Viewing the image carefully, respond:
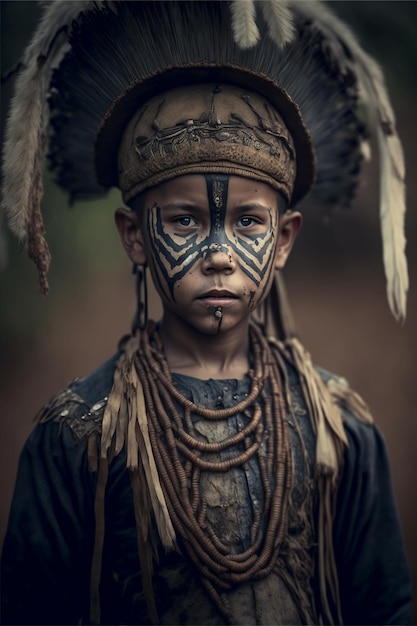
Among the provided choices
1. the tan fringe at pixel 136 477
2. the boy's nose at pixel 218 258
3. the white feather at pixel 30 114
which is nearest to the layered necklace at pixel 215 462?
the tan fringe at pixel 136 477

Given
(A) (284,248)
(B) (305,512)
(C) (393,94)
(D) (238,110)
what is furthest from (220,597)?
(C) (393,94)

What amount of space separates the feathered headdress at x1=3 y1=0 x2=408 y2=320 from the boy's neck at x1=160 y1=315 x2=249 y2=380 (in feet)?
1.55

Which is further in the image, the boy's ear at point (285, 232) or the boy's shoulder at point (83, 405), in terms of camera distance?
the boy's ear at point (285, 232)

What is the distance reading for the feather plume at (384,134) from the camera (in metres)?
2.66

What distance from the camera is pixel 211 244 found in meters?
2.35

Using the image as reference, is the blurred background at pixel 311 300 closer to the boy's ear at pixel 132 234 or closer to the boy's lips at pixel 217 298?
the boy's ear at pixel 132 234

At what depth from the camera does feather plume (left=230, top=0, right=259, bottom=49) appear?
7.45ft

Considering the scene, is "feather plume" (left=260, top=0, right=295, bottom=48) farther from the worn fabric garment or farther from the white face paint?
the worn fabric garment

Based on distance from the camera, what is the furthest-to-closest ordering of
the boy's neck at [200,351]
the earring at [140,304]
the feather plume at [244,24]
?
1. the earring at [140,304]
2. the boy's neck at [200,351]
3. the feather plume at [244,24]

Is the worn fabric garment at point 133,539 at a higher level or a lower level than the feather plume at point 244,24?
lower

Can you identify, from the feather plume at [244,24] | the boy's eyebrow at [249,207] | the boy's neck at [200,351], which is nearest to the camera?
the feather plume at [244,24]

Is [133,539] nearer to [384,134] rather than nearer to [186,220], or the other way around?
[186,220]

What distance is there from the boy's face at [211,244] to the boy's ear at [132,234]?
0.10 metres

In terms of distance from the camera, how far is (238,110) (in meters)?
2.38
